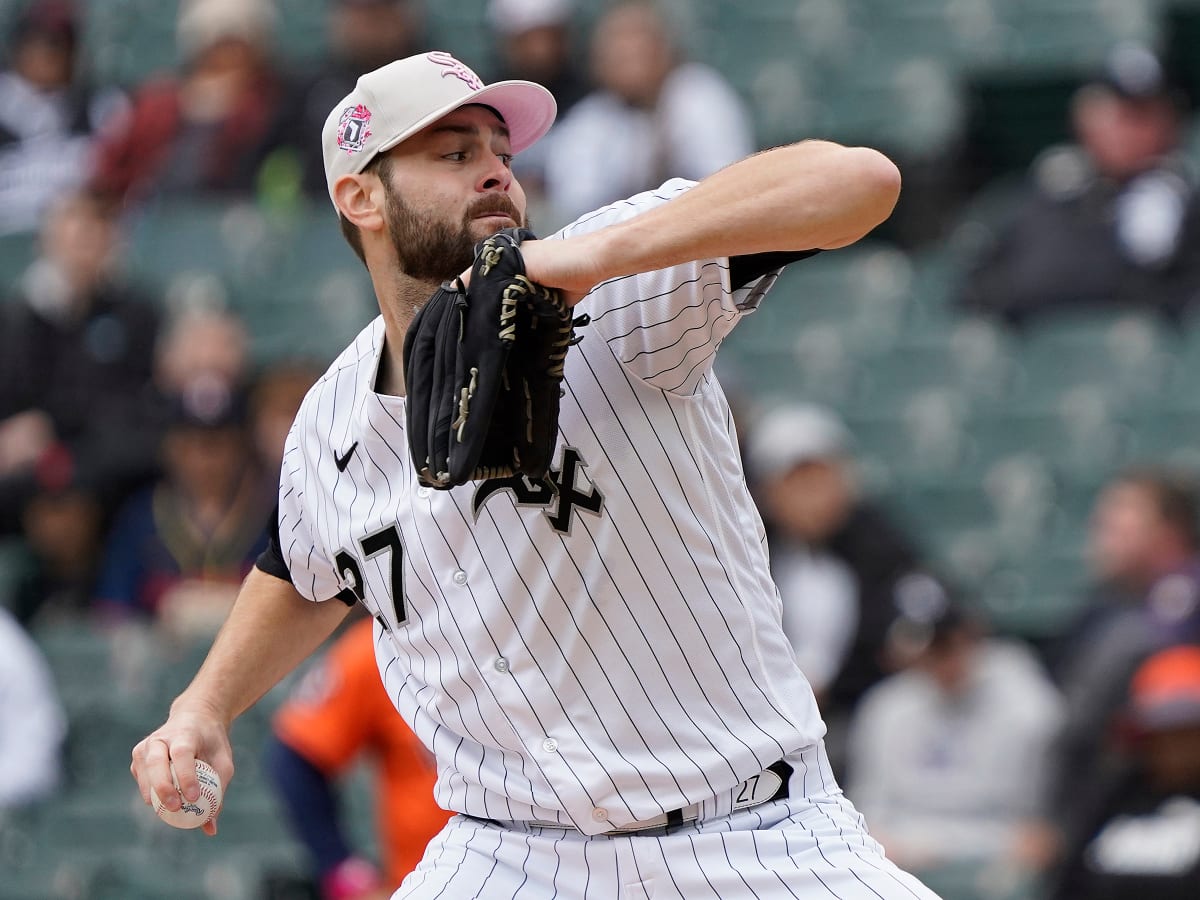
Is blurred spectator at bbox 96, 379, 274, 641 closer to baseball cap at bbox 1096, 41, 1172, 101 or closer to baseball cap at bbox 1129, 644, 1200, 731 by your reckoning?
baseball cap at bbox 1129, 644, 1200, 731

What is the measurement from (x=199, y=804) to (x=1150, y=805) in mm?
3476

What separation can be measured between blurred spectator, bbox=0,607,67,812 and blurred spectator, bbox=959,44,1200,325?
14.9ft

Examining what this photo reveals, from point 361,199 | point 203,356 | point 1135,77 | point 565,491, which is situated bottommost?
point 203,356

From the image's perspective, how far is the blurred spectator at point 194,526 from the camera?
312 inches

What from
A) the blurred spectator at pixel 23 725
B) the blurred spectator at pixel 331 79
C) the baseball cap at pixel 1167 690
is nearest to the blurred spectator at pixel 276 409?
the blurred spectator at pixel 23 725

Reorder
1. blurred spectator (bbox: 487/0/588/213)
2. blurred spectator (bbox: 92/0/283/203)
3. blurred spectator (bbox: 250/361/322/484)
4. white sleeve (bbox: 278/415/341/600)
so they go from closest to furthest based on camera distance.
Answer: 1. white sleeve (bbox: 278/415/341/600)
2. blurred spectator (bbox: 250/361/322/484)
3. blurred spectator (bbox: 487/0/588/213)
4. blurred spectator (bbox: 92/0/283/203)

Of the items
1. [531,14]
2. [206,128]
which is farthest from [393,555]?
[206,128]

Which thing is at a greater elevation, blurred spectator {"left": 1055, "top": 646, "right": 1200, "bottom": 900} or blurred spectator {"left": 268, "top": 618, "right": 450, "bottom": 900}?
blurred spectator {"left": 268, "top": 618, "right": 450, "bottom": 900}

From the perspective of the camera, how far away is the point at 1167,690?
5.79 m

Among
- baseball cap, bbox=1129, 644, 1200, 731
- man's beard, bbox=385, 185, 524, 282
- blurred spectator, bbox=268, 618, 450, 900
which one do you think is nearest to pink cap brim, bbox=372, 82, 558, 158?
man's beard, bbox=385, 185, 524, 282

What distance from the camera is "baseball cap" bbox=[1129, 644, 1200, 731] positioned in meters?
5.70

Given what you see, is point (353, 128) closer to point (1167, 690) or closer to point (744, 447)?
point (1167, 690)

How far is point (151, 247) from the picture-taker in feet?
34.0

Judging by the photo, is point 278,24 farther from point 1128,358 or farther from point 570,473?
point 570,473
